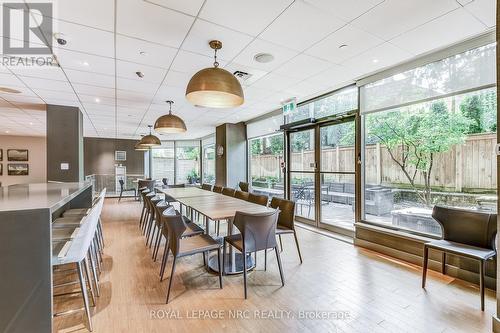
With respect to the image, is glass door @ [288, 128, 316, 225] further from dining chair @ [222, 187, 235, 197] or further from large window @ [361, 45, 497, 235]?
dining chair @ [222, 187, 235, 197]

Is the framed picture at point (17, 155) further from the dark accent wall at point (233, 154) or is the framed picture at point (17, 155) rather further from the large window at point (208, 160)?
the dark accent wall at point (233, 154)

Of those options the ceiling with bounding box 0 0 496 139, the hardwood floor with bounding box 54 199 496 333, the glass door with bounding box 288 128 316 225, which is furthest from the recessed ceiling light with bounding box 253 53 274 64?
the hardwood floor with bounding box 54 199 496 333

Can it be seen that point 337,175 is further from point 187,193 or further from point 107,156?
point 107,156

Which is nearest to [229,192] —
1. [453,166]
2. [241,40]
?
[241,40]

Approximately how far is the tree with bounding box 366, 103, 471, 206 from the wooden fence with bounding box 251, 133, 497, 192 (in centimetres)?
7

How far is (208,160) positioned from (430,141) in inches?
340

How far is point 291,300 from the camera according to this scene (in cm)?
238

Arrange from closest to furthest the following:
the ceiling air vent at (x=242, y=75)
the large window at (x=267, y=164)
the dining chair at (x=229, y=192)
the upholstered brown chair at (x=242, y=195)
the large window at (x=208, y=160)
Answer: the ceiling air vent at (x=242, y=75) → the upholstered brown chair at (x=242, y=195) → the dining chair at (x=229, y=192) → the large window at (x=267, y=164) → the large window at (x=208, y=160)

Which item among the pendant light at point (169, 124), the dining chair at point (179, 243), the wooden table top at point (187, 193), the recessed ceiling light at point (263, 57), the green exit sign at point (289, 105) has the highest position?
the recessed ceiling light at point (263, 57)

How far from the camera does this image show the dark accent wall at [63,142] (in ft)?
17.2

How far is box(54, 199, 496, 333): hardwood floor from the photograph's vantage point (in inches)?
79.6

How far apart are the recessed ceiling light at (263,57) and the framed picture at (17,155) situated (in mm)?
12010

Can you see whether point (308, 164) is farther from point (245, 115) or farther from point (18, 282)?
point (18, 282)

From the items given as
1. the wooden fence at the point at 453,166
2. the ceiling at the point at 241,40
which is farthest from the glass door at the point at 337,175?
the ceiling at the point at 241,40
